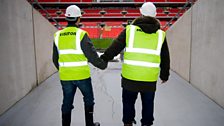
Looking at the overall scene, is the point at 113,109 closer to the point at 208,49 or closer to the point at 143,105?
the point at 143,105

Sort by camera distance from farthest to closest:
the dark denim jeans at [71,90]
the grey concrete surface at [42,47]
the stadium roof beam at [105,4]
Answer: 1. the stadium roof beam at [105,4]
2. the grey concrete surface at [42,47]
3. the dark denim jeans at [71,90]

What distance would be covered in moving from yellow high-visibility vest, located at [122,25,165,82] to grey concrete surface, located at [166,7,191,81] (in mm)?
3319

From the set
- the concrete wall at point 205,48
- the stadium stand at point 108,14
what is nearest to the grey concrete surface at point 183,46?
the concrete wall at point 205,48

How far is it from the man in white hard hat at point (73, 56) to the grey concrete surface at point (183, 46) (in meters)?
3.46

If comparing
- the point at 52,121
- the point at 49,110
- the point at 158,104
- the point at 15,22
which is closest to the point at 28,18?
the point at 15,22

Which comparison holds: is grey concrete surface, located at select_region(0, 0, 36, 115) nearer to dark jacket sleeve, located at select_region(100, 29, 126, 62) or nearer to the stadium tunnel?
the stadium tunnel

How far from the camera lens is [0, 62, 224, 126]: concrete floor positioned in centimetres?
275

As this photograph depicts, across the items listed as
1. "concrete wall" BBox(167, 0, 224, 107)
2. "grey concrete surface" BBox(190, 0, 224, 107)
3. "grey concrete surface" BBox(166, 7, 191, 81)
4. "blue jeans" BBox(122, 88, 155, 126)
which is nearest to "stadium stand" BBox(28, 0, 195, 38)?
"grey concrete surface" BBox(166, 7, 191, 81)

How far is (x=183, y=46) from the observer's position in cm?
567

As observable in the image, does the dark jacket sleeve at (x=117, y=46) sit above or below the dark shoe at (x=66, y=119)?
above

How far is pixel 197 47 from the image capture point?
4480 mm

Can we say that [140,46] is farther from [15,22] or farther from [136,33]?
[15,22]

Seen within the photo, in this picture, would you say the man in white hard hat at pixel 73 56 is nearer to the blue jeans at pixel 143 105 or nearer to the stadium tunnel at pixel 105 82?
the blue jeans at pixel 143 105

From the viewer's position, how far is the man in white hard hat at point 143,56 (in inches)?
79.5
